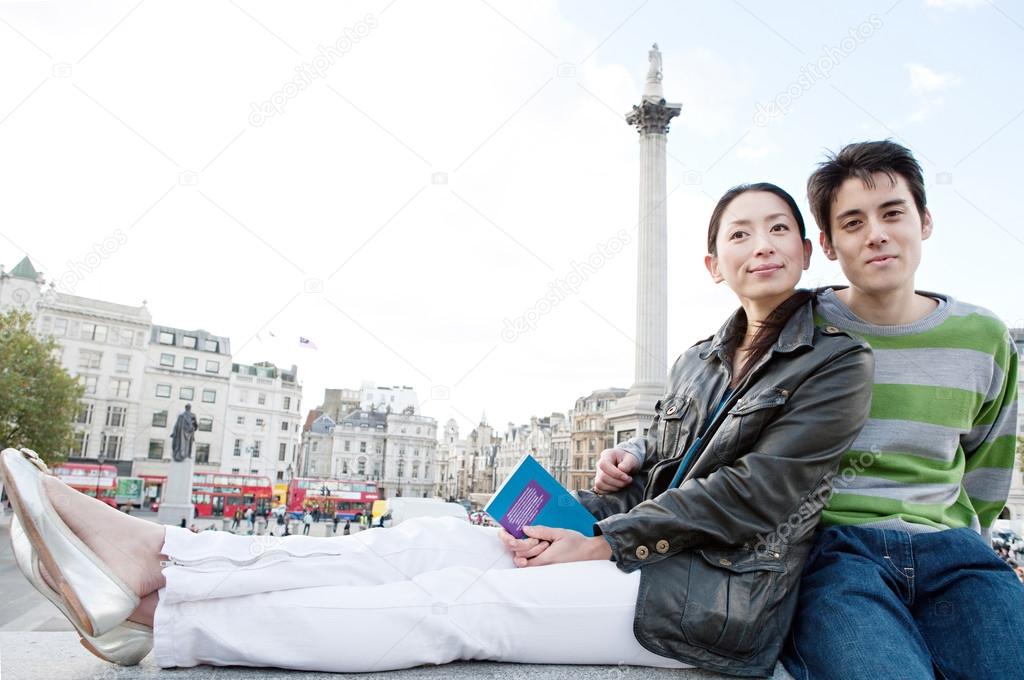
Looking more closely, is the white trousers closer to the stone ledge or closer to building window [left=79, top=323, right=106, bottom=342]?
the stone ledge

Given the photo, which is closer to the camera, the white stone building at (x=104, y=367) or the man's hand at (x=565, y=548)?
the man's hand at (x=565, y=548)

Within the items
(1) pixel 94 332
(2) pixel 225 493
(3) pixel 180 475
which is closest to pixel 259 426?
(1) pixel 94 332

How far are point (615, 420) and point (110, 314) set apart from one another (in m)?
33.4

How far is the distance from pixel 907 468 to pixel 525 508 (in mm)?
1171

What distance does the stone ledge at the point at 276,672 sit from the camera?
170cm

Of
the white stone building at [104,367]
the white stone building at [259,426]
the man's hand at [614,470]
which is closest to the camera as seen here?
the man's hand at [614,470]

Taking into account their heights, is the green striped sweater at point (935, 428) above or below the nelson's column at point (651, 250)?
below

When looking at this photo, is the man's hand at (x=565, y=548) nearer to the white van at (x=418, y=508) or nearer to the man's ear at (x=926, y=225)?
the man's ear at (x=926, y=225)

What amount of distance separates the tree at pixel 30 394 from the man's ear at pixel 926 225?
2438 cm

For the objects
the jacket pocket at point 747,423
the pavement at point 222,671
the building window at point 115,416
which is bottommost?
the pavement at point 222,671

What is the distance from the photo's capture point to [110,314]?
42.5 meters

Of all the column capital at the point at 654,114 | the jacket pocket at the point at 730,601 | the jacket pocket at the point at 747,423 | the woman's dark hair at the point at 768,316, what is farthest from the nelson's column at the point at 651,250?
the jacket pocket at the point at 730,601

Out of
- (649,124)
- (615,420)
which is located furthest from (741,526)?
(649,124)

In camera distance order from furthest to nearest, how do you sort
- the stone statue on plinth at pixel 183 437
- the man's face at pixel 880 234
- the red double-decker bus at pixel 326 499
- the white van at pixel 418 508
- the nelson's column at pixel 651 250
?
the red double-decker bus at pixel 326 499, the nelson's column at pixel 651 250, the white van at pixel 418 508, the stone statue on plinth at pixel 183 437, the man's face at pixel 880 234
